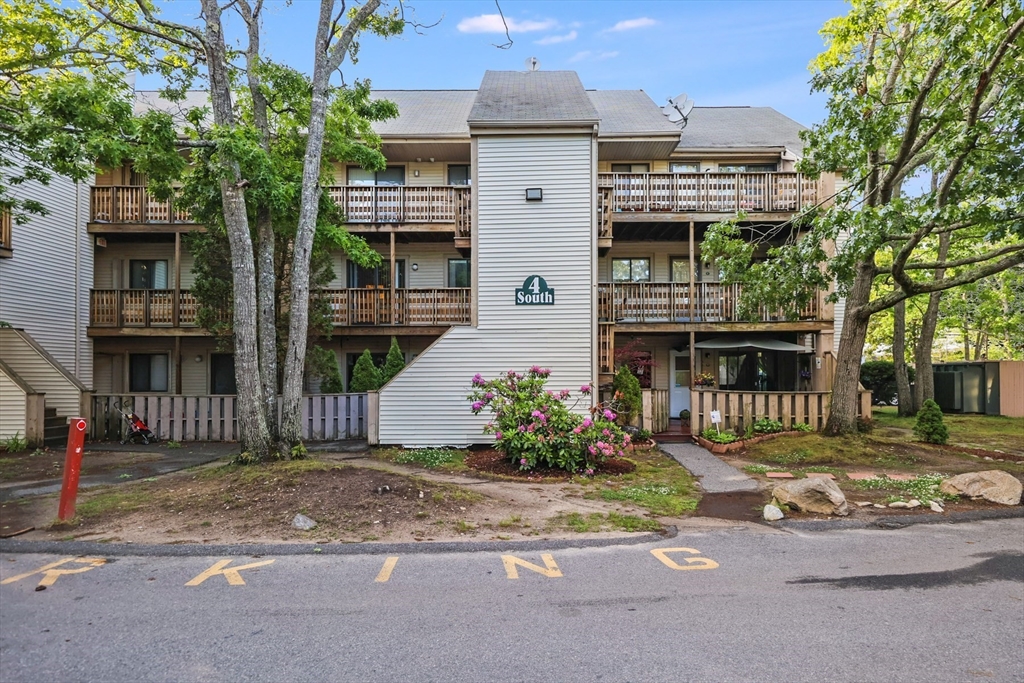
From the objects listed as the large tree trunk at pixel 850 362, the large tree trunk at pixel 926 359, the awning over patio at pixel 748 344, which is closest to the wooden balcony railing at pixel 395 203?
the awning over patio at pixel 748 344

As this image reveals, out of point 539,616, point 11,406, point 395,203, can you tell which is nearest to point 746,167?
point 395,203

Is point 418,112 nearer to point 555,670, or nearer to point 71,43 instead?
point 71,43

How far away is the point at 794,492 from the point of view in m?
7.10

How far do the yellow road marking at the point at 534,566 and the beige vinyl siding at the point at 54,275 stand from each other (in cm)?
1451

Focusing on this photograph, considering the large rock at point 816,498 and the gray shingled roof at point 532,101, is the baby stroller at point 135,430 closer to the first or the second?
the gray shingled roof at point 532,101

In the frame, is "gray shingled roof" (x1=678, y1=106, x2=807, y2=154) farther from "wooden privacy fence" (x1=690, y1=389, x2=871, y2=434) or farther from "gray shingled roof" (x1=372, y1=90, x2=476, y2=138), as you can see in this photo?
"wooden privacy fence" (x1=690, y1=389, x2=871, y2=434)

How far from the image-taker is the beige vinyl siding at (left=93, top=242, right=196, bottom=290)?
17.2m

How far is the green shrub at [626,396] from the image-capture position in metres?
12.8

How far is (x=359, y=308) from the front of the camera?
15805mm

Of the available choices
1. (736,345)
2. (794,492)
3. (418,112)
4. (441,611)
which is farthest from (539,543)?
(418,112)

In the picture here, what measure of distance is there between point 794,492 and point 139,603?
6.84 m

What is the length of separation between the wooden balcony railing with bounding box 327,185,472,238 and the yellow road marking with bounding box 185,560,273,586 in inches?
466

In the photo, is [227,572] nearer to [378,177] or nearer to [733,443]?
[733,443]

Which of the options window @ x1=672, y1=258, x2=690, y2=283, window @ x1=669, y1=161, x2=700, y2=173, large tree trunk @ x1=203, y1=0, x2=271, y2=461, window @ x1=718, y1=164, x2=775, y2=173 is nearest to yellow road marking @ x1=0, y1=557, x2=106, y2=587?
large tree trunk @ x1=203, y1=0, x2=271, y2=461
